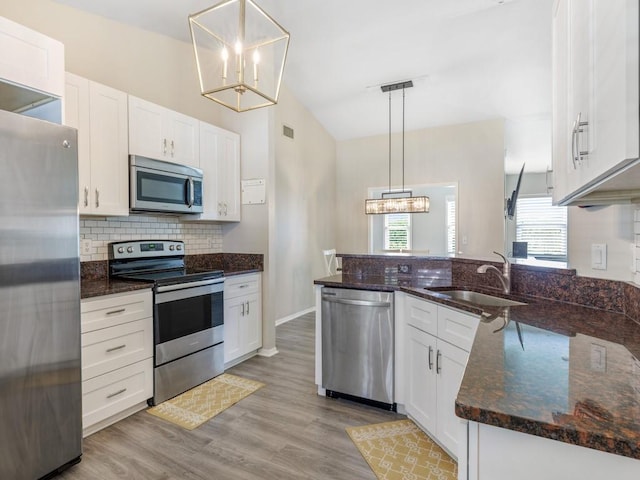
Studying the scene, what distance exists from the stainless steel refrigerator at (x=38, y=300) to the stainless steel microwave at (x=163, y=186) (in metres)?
0.92

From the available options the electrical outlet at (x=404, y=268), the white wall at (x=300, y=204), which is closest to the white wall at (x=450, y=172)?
the white wall at (x=300, y=204)

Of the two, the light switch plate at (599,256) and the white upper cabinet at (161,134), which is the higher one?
the white upper cabinet at (161,134)

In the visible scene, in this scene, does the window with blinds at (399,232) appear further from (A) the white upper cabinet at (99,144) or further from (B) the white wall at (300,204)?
(A) the white upper cabinet at (99,144)

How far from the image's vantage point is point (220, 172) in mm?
3744

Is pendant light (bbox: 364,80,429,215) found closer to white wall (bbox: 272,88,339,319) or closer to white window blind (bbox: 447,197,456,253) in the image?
white wall (bbox: 272,88,339,319)

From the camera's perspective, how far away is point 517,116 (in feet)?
17.0

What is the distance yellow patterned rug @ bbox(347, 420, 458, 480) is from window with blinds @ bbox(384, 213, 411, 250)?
551cm

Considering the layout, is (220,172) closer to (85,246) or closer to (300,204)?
(85,246)

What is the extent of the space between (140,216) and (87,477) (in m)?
2.09

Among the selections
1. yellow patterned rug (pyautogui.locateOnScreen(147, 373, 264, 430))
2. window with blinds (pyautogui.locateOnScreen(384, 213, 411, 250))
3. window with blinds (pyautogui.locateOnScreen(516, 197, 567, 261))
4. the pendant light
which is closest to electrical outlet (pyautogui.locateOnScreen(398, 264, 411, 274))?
yellow patterned rug (pyautogui.locateOnScreen(147, 373, 264, 430))

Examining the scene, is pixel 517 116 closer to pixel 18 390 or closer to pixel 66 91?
pixel 66 91

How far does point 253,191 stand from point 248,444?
248 centimetres

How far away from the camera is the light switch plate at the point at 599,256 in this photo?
67.9 inches

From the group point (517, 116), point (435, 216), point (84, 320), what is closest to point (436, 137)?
point (517, 116)
